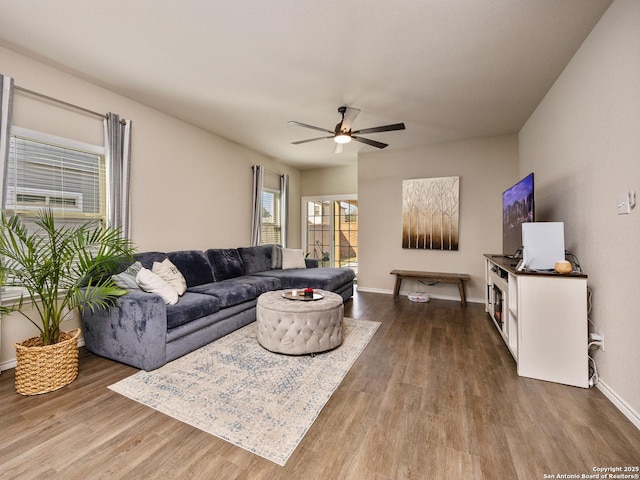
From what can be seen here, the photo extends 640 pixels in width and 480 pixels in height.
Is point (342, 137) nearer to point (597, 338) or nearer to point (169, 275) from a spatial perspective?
point (169, 275)

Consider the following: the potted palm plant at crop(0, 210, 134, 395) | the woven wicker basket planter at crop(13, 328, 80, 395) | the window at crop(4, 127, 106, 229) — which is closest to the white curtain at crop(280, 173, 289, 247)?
the window at crop(4, 127, 106, 229)

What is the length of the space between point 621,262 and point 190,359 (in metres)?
3.36

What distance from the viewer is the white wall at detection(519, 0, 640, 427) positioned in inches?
70.9

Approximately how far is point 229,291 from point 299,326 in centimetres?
109

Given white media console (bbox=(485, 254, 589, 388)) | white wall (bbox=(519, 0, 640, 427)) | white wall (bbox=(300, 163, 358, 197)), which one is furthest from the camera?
white wall (bbox=(300, 163, 358, 197))

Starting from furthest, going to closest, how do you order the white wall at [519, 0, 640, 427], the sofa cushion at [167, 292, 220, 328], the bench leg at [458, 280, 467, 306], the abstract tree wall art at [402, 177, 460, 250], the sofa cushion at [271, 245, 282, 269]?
the sofa cushion at [271, 245, 282, 269] → the abstract tree wall art at [402, 177, 460, 250] → the bench leg at [458, 280, 467, 306] → the sofa cushion at [167, 292, 220, 328] → the white wall at [519, 0, 640, 427]

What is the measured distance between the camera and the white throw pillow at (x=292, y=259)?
5109 millimetres

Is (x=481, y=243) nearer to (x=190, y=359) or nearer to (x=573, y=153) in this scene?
(x=573, y=153)

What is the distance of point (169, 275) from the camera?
3.13 metres

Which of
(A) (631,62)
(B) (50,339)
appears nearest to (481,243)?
(A) (631,62)

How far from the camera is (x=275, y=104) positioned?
3547 mm

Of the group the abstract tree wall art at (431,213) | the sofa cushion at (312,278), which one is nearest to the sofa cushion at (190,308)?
the sofa cushion at (312,278)

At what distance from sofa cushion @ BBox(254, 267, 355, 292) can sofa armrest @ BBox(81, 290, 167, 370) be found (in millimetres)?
2003

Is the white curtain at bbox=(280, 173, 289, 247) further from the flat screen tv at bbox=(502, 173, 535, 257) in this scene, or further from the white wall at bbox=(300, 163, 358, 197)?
the flat screen tv at bbox=(502, 173, 535, 257)
